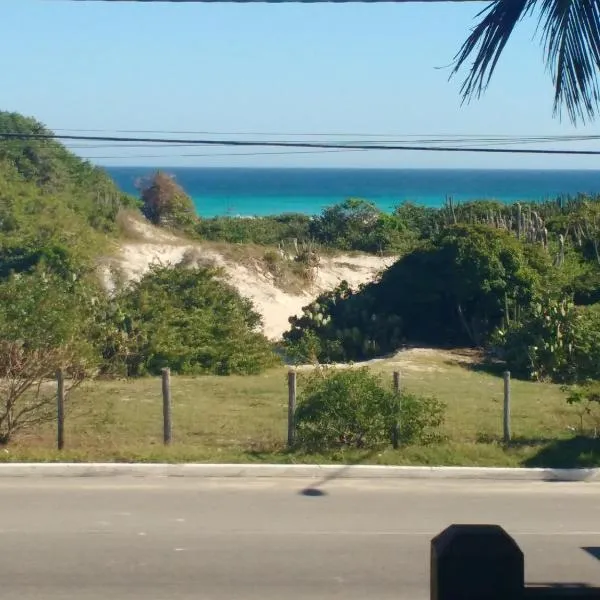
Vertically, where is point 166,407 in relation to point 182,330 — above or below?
below

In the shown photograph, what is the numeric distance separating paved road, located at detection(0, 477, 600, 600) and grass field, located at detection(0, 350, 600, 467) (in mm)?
805

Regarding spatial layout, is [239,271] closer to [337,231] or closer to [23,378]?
[337,231]

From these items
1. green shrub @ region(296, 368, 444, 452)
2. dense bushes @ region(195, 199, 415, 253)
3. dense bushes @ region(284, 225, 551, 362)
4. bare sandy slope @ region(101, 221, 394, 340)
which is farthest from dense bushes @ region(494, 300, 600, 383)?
dense bushes @ region(195, 199, 415, 253)

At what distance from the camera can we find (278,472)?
495 inches

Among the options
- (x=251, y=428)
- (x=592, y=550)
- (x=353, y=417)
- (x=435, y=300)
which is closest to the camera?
(x=592, y=550)

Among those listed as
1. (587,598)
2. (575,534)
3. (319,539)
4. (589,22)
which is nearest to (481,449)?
(575,534)

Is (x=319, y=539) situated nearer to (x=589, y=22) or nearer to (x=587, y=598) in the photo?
(x=589, y=22)

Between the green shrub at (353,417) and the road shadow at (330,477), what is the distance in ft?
1.13

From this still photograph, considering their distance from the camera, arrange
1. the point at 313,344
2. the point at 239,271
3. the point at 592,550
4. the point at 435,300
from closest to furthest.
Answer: the point at 592,550 → the point at 313,344 → the point at 435,300 → the point at 239,271

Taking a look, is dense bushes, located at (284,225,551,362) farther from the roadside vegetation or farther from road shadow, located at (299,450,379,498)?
road shadow, located at (299,450,379,498)

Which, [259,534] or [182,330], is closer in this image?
[259,534]

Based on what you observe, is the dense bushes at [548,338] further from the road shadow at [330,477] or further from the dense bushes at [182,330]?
the road shadow at [330,477]

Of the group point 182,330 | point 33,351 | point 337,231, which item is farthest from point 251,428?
point 337,231

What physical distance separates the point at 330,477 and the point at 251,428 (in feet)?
9.08
